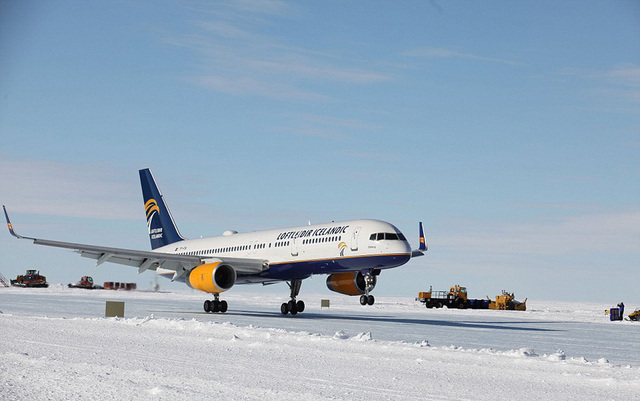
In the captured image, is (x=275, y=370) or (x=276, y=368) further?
(x=276, y=368)

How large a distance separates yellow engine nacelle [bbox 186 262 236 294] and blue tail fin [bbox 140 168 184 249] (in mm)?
13846

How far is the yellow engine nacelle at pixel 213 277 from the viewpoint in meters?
35.0

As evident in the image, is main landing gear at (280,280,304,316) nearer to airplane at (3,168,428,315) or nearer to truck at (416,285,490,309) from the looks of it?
airplane at (3,168,428,315)

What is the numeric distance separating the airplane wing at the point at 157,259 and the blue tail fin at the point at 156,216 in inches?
383

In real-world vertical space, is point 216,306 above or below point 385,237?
below

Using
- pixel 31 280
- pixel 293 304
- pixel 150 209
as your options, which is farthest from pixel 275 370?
pixel 31 280

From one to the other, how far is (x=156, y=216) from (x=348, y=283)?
63.2 feet

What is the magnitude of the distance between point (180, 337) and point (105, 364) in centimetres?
610

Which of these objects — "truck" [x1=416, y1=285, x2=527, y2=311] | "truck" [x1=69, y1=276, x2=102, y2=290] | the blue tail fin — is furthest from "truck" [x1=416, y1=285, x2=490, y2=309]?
"truck" [x1=69, y1=276, x2=102, y2=290]

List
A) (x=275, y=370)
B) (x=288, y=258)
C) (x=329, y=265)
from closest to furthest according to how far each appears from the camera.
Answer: (x=275, y=370), (x=329, y=265), (x=288, y=258)

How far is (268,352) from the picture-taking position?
1642cm

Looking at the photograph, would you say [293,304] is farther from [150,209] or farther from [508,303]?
[508,303]

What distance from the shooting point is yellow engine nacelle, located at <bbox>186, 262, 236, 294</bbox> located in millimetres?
35031

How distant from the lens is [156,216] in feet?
166
